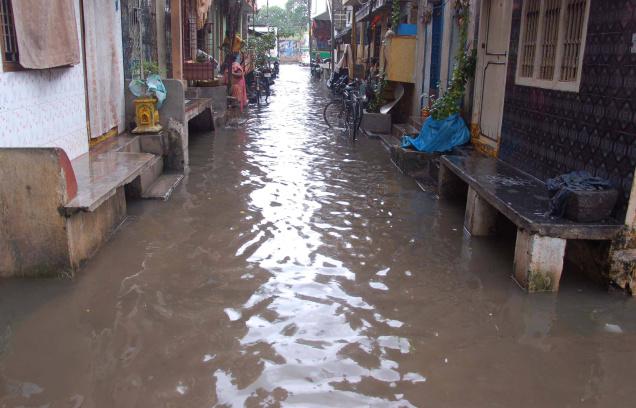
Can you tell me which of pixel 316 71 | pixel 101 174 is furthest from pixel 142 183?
pixel 316 71

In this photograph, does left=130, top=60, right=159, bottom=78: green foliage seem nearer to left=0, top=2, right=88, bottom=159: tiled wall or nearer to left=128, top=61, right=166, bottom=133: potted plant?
left=128, top=61, right=166, bottom=133: potted plant

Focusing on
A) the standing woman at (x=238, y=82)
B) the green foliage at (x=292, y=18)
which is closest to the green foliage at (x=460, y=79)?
the standing woman at (x=238, y=82)

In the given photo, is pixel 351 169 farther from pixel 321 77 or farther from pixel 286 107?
pixel 321 77

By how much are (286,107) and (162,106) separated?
10.8 metres

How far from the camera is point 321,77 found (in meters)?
38.8

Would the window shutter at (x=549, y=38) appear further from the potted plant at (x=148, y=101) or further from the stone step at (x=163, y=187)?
the potted plant at (x=148, y=101)

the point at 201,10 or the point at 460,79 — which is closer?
the point at 460,79

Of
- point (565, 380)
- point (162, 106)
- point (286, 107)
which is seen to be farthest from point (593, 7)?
point (286, 107)

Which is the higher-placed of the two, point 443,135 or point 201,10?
point 201,10

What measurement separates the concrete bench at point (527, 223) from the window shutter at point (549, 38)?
46.2 inches

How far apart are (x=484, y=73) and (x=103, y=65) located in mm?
5429

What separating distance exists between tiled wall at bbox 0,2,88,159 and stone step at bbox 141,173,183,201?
98 centimetres

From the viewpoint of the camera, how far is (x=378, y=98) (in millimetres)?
14531

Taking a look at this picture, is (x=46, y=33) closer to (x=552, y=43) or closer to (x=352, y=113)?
(x=552, y=43)
